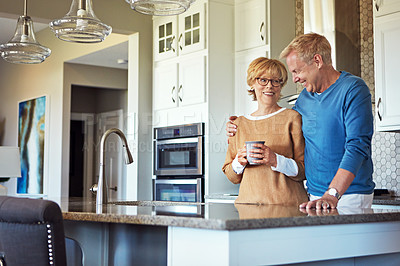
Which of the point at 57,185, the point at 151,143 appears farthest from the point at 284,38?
the point at 57,185

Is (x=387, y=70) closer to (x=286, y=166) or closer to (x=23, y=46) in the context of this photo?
(x=286, y=166)

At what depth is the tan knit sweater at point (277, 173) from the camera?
2152 millimetres

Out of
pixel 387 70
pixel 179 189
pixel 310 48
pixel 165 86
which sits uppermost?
pixel 165 86

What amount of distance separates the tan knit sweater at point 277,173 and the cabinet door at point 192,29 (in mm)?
2660

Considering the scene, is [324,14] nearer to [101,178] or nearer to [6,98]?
[101,178]

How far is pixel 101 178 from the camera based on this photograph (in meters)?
2.46

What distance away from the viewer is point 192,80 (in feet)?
16.0

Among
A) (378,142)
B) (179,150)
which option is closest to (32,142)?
(179,150)

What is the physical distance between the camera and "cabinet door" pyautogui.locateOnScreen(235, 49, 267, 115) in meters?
4.66

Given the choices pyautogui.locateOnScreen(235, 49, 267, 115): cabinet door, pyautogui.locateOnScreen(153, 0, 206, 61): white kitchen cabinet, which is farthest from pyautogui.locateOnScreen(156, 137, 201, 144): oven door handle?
pyautogui.locateOnScreen(153, 0, 206, 61): white kitchen cabinet

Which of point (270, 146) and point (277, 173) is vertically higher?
point (270, 146)

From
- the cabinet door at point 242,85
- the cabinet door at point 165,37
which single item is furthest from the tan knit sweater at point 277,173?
the cabinet door at point 165,37

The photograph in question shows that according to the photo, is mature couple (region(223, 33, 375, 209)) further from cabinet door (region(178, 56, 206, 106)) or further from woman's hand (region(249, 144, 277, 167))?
cabinet door (region(178, 56, 206, 106))

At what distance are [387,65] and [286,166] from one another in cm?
179
